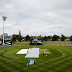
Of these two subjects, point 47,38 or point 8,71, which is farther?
point 47,38

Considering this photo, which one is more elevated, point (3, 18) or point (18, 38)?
point (3, 18)

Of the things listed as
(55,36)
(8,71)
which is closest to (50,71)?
(8,71)

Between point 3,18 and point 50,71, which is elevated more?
point 3,18

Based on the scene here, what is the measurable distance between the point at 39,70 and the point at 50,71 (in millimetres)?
2910

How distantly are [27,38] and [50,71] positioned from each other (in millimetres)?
113042

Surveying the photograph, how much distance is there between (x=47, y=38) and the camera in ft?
495

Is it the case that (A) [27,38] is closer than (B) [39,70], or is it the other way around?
(B) [39,70]

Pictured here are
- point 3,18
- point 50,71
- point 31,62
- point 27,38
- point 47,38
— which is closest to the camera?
point 50,71

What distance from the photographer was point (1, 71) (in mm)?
23422

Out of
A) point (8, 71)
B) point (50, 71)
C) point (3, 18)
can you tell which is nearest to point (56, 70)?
point (50, 71)

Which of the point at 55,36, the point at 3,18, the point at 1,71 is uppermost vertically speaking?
the point at 3,18

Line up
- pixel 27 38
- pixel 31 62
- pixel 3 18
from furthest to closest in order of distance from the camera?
pixel 27 38 → pixel 3 18 → pixel 31 62

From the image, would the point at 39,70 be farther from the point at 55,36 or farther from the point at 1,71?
the point at 55,36

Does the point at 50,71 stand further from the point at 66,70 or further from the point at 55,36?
the point at 55,36
